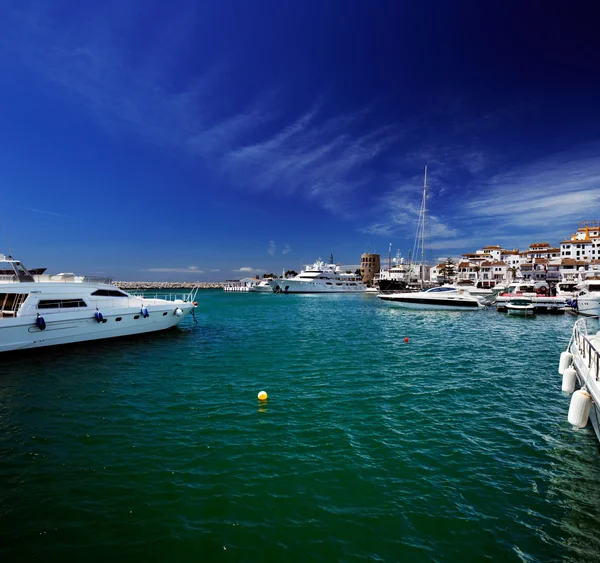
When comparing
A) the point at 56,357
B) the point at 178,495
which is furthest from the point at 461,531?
the point at 56,357

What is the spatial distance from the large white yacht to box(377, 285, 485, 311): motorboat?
3696 cm

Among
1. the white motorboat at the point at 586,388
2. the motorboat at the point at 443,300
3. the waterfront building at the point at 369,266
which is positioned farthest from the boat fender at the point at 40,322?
the waterfront building at the point at 369,266

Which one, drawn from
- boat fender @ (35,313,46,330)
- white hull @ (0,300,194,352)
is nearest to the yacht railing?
boat fender @ (35,313,46,330)

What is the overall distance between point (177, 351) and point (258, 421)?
11.9 meters

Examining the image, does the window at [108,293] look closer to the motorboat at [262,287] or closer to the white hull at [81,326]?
the white hull at [81,326]

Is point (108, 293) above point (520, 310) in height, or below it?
above

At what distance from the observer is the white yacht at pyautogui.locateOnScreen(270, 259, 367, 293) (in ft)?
376

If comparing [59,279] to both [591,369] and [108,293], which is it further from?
[591,369]

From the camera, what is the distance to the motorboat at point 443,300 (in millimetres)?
48062

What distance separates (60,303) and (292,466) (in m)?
18.9

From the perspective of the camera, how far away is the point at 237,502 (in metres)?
6.59

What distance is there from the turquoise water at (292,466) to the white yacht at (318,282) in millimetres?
98562

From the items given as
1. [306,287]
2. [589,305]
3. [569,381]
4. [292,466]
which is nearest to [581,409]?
[569,381]

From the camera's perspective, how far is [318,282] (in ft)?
378
